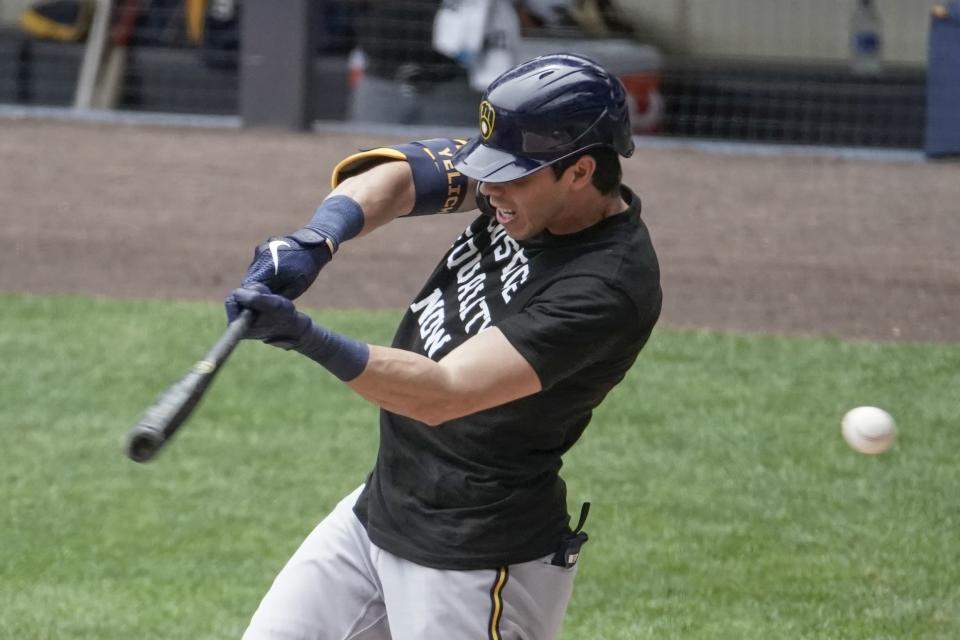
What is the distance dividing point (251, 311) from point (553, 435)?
79cm

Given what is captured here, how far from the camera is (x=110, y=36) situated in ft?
41.8

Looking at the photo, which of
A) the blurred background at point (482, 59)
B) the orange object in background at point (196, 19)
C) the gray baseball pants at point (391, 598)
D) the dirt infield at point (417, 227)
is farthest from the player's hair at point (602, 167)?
the orange object in background at point (196, 19)

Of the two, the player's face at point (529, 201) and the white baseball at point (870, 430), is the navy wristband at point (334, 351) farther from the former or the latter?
the white baseball at point (870, 430)

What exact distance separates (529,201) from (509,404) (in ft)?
1.35

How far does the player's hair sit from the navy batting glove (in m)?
0.63

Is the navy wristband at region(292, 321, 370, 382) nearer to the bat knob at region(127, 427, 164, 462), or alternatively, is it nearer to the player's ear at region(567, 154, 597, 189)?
the bat knob at region(127, 427, 164, 462)

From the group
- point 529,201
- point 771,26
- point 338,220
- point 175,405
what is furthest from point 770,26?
point 175,405

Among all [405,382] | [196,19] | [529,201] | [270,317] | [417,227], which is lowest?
[417,227]

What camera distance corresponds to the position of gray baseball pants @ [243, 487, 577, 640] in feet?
10.2

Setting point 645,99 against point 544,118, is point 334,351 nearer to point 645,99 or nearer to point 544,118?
point 544,118

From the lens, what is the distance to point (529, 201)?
118 inches

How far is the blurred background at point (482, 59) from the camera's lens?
11820 millimetres

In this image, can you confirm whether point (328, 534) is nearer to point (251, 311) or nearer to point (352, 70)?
point (251, 311)

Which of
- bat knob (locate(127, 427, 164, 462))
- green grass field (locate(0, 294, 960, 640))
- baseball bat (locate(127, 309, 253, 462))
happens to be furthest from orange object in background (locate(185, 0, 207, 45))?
bat knob (locate(127, 427, 164, 462))
